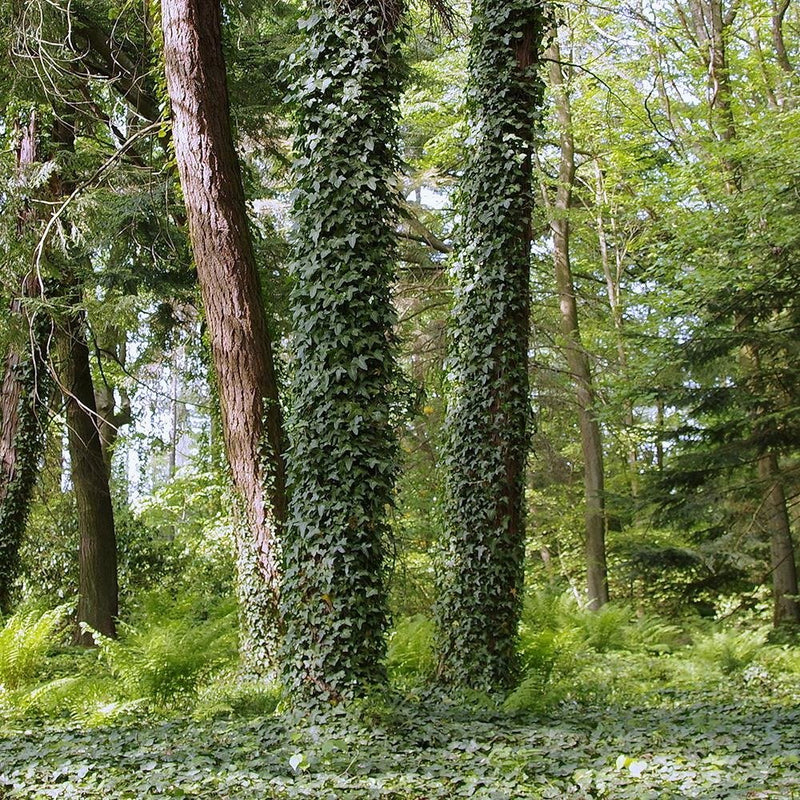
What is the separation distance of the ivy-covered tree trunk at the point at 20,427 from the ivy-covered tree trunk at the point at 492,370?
5944 mm

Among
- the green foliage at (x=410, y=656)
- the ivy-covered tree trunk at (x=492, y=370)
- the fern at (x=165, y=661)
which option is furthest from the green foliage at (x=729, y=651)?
the fern at (x=165, y=661)

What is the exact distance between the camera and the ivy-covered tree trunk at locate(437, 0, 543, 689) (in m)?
6.79

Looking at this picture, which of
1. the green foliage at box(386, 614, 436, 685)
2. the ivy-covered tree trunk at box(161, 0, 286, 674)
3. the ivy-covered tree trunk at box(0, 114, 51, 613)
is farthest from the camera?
the ivy-covered tree trunk at box(0, 114, 51, 613)

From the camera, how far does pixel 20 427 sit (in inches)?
411

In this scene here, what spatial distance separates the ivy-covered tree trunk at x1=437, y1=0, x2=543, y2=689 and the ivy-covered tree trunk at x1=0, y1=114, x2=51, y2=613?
5.94 metres

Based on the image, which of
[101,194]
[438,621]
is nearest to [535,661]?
Answer: [438,621]

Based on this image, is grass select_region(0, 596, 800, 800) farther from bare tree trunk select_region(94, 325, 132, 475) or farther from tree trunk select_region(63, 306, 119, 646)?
bare tree trunk select_region(94, 325, 132, 475)

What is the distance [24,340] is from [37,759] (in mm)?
6420

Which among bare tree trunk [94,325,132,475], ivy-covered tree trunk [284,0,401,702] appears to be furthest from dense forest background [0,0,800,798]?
bare tree trunk [94,325,132,475]

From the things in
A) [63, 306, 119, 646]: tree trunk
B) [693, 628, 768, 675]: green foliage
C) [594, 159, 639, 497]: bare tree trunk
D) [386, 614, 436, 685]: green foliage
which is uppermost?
[594, 159, 639, 497]: bare tree trunk

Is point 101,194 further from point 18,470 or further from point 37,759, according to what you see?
point 37,759

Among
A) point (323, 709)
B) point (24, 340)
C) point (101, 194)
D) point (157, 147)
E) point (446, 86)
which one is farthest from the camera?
point (446, 86)

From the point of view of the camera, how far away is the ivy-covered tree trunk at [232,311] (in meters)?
6.78

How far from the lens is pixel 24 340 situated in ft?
32.5
